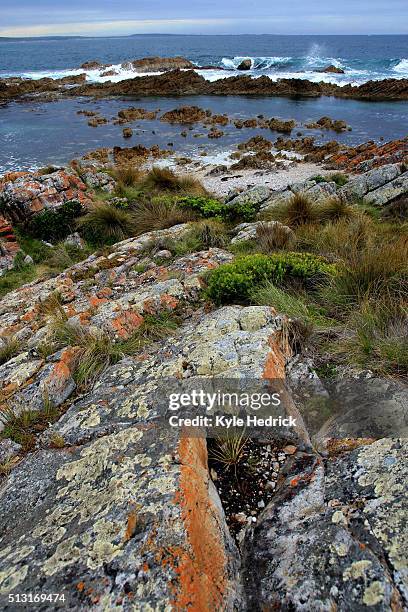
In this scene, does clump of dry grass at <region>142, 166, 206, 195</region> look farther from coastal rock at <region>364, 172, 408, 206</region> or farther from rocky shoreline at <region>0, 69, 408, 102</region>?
rocky shoreline at <region>0, 69, 408, 102</region>

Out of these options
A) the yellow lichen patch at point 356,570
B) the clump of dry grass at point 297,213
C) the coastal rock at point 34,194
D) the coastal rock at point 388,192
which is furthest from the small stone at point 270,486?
the coastal rock at point 34,194

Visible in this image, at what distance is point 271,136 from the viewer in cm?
2772

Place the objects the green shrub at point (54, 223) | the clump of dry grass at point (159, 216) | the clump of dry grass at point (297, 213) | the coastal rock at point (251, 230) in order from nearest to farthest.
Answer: the coastal rock at point (251, 230) → the clump of dry grass at point (297, 213) → the clump of dry grass at point (159, 216) → the green shrub at point (54, 223)

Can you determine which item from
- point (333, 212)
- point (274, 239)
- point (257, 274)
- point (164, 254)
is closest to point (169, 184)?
point (333, 212)

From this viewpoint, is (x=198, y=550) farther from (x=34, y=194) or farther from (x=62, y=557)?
(x=34, y=194)

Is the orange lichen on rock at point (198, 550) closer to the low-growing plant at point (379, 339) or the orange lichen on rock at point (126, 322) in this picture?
the low-growing plant at point (379, 339)

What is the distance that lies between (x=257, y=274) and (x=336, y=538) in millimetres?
3269

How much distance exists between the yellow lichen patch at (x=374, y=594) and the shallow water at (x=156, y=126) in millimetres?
23719

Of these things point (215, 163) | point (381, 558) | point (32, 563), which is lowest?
point (215, 163)

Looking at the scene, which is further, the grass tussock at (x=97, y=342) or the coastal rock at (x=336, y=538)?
the grass tussock at (x=97, y=342)

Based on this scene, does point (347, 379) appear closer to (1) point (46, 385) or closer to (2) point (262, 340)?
(2) point (262, 340)

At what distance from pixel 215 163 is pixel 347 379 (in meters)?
20.7

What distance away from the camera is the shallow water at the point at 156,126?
82.5ft

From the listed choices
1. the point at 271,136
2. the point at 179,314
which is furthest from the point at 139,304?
the point at 271,136
